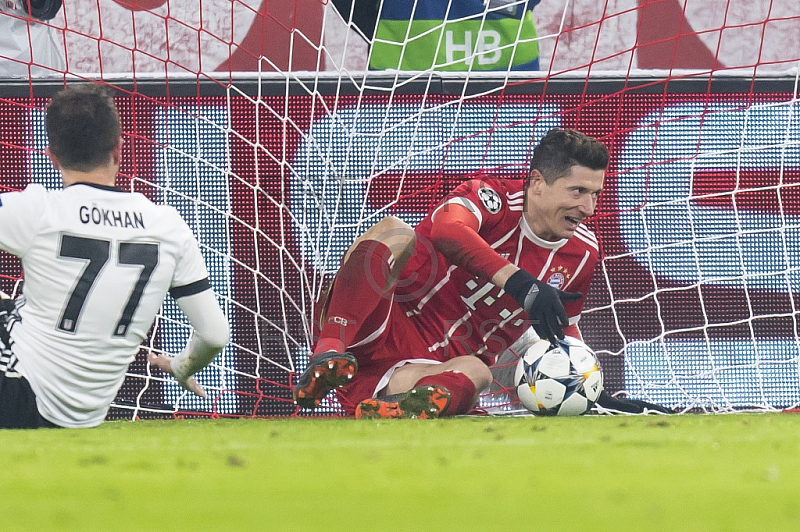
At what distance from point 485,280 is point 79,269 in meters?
1.51

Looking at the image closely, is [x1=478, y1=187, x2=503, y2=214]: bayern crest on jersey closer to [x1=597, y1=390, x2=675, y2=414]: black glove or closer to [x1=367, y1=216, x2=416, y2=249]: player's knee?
[x1=367, y1=216, x2=416, y2=249]: player's knee

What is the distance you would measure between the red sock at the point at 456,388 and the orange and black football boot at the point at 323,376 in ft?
0.85

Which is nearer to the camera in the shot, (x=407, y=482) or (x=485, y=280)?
(x=407, y=482)

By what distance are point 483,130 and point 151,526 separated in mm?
3012

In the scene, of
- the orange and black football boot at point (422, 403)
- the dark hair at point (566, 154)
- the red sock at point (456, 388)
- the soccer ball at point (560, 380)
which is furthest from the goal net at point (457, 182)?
the orange and black football boot at point (422, 403)

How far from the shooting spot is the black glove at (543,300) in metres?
2.80

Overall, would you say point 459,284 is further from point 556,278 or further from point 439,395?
point 439,395

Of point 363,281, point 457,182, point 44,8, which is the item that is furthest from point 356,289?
point 44,8

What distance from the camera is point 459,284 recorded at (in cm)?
346

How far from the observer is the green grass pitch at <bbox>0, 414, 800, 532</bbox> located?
3.46ft

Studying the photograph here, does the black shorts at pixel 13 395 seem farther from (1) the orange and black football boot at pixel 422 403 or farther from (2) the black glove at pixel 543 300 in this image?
(2) the black glove at pixel 543 300

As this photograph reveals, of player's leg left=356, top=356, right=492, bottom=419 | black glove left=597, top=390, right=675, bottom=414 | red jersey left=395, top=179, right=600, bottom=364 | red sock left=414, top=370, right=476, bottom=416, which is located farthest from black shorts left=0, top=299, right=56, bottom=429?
black glove left=597, top=390, right=675, bottom=414

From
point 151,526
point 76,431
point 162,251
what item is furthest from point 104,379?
point 151,526

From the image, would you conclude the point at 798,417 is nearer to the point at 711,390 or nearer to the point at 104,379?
the point at 711,390
